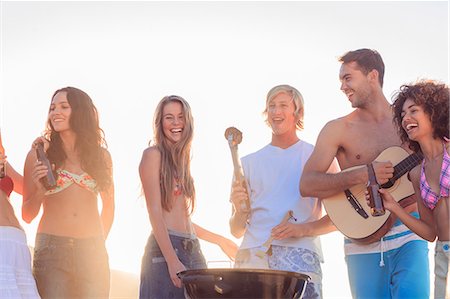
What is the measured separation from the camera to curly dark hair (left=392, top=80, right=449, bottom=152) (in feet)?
14.3

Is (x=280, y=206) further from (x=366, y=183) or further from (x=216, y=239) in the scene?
(x=216, y=239)

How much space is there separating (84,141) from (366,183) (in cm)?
191

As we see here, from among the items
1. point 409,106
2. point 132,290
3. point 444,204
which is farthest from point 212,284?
point 132,290

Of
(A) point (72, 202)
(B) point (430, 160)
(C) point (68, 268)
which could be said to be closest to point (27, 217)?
(A) point (72, 202)

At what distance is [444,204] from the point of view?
4.14 meters

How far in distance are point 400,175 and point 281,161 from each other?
82 centimetres

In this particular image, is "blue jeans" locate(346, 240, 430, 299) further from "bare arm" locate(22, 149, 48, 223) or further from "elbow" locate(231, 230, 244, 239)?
"bare arm" locate(22, 149, 48, 223)

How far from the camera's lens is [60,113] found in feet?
16.6

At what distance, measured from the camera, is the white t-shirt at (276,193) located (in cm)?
489

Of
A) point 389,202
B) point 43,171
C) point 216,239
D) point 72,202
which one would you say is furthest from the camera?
point 216,239

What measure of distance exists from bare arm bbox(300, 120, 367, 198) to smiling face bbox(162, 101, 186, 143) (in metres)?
0.87

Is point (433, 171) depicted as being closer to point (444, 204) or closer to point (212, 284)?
point (444, 204)

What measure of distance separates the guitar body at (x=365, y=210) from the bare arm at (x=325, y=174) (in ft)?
0.32

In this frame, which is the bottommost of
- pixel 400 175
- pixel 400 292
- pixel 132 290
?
pixel 132 290
